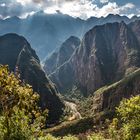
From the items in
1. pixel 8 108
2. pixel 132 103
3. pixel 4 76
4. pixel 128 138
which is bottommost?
pixel 128 138

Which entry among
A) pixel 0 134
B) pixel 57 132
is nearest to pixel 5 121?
pixel 0 134

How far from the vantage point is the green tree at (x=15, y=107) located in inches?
1644

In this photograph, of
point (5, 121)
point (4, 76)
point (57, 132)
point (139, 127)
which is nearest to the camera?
point (4, 76)

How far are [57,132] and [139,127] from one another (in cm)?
13988

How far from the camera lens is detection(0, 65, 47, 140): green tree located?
137ft

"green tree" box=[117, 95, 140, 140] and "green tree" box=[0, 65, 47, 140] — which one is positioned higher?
"green tree" box=[0, 65, 47, 140]

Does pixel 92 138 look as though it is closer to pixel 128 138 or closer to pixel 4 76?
pixel 128 138

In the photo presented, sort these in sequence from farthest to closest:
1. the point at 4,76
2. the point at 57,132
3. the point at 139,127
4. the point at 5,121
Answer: the point at 57,132 → the point at 139,127 → the point at 5,121 → the point at 4,76

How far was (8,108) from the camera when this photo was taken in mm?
43938

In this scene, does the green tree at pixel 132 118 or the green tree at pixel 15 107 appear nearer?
the green tree at pixel 15 107

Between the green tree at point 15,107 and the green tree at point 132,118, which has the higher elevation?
the green tree at point 15,107

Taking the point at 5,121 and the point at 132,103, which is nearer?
the point at 5,121

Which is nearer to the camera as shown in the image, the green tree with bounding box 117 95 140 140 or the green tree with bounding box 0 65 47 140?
the green tree with bounding box 0 65 47 140

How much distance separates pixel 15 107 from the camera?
4438 cm
